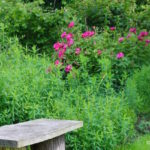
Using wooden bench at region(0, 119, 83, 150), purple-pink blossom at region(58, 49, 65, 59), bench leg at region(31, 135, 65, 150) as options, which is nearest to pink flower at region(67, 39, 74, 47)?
purple-pink blossom at region(58, 49, 65, 59)

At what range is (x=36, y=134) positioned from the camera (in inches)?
116

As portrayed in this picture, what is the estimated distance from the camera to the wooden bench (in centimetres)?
279

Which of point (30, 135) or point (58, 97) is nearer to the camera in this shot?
point (30, 135)

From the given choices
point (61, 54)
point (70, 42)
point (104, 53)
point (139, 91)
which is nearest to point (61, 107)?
point (139, 91)

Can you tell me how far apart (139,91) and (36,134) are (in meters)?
3.59

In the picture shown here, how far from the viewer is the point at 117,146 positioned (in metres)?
4.95

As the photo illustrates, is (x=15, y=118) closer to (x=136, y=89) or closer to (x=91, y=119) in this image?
(x=91, y=119)

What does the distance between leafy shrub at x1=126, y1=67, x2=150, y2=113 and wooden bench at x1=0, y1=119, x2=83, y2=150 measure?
8.13 ft

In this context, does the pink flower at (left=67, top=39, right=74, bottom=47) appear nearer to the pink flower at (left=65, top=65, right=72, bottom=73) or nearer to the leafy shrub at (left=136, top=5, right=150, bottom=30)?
the pink flower at (left=65, top=65, right=72, bottom=73)

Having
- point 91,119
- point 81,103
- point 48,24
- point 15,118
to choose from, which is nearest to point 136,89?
point 81,103

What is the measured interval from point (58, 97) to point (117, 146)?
1066 millimetres

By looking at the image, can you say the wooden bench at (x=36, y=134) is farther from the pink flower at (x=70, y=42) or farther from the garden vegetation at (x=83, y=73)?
the pink flower at (x=70, y=42)

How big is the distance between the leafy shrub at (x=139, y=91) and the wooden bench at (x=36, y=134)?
248cm

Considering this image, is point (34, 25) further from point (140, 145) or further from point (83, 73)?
point (140, 145)
